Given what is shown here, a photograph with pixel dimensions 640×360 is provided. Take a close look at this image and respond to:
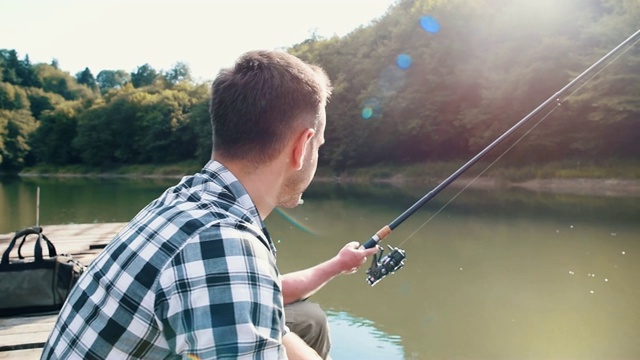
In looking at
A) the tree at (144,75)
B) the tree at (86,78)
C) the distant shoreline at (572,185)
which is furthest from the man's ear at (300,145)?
the tree at (86,78)

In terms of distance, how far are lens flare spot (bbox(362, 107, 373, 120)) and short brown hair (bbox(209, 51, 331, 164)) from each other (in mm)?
29529

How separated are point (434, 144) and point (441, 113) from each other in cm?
204

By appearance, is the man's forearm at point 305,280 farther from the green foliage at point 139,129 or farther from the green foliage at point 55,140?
the green foliage at point 55,140

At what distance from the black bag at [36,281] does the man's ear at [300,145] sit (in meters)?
2.31

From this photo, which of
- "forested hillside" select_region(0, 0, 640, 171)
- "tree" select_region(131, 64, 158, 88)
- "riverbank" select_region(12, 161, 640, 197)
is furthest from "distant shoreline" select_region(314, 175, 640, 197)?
"tree" select_region(131, 64, 158, 88)

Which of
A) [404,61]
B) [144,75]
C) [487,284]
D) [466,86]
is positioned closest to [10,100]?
[144,75]

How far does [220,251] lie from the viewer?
32.9 inches

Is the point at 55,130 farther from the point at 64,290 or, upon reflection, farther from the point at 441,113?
the point at 64,290

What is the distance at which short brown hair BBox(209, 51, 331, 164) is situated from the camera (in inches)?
42.0

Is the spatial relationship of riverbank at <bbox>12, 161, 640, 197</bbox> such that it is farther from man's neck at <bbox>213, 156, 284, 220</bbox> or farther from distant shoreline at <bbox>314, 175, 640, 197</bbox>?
man's neck at <bbox>213, 156, 284, 220</bbox>

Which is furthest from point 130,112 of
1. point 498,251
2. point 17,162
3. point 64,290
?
point 64,290

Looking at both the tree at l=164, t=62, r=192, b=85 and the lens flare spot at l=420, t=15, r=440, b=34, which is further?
the tree at l=164, t=62, r=192, b=85

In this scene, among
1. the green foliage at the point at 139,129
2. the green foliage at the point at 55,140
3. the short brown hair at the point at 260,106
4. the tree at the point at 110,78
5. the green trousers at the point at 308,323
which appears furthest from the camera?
the tree at the point at 110,78

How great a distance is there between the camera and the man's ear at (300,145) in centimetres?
111
